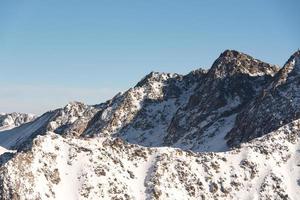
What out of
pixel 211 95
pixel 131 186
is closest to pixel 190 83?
pixel 211 95

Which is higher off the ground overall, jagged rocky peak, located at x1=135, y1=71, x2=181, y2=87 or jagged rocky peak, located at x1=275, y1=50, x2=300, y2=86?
jagged rocky peak, located at x1=135, y1=71, x2=181, y2=87

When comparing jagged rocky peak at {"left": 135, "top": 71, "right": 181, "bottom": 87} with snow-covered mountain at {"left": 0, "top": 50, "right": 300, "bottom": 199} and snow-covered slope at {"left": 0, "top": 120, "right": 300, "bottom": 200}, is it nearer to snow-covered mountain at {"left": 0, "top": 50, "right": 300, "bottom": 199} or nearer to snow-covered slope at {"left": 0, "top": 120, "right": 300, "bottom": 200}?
snow-covered mountain at {"left": 0, "top": 50, "right": 300, "bottom": 199}

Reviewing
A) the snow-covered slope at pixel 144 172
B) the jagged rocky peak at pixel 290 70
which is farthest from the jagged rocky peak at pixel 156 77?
the snow-covered slope at pixel 144 172

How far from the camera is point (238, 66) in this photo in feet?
506

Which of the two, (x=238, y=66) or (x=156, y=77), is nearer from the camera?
(x=238, y=66)

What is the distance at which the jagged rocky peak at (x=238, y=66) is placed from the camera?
506 feet

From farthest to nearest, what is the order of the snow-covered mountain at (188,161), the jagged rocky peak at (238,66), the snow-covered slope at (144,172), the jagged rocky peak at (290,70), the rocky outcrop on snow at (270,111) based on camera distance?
the jagged rocky peak at (238,66) < the jagged rocky peak at (290,70) < the rocky outcrop on snow at (270,111) < the snow-covered mountain at (188,161) < the snow-covered slope at (144,172)

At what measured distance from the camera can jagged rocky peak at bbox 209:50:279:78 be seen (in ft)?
506

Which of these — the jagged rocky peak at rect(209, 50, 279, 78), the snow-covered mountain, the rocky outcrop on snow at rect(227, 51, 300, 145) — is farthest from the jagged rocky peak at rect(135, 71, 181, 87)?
the rocky outcrop on snow at rect(227, 51, 300, 145)

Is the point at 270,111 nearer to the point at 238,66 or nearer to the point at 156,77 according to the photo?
the point at 238,66

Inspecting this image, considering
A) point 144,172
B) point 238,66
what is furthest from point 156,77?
point 144,172

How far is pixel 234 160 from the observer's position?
8512 centimetres

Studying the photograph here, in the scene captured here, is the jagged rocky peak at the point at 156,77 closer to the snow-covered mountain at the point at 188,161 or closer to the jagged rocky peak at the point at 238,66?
the jagged rocky peak at the point at 238,66

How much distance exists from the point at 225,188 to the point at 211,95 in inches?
2807
